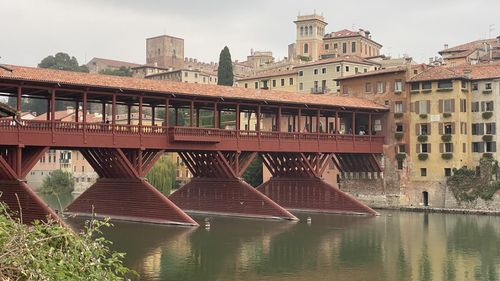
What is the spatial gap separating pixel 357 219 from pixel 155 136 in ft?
55.7

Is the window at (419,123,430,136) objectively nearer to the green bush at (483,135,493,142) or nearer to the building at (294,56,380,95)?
the green bush at (483,135,493,142)

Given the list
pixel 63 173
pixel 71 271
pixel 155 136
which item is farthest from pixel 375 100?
pixel 71 271

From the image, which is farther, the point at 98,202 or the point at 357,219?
the point at 357,219

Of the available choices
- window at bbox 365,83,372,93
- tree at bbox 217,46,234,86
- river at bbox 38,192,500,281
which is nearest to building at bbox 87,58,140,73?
tree at bbox 217,46,234,86

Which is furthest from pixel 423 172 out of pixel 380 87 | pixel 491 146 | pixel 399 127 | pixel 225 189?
pixel 225 189

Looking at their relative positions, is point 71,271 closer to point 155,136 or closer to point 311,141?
point 155,136

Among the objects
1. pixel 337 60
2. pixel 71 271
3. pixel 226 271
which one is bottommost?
pixel 226 271

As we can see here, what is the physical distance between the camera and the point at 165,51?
186000 mm

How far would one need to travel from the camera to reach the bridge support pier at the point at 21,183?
34062 millimetres

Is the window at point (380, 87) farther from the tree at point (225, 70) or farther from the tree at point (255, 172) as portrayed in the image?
the tree at point (225, 70)

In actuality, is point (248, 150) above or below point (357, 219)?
above

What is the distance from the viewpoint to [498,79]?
5594 centimetres

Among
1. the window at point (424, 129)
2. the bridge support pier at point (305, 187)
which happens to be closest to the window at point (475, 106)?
the window at point (424, 129)

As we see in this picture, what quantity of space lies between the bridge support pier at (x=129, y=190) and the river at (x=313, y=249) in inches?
37.8
